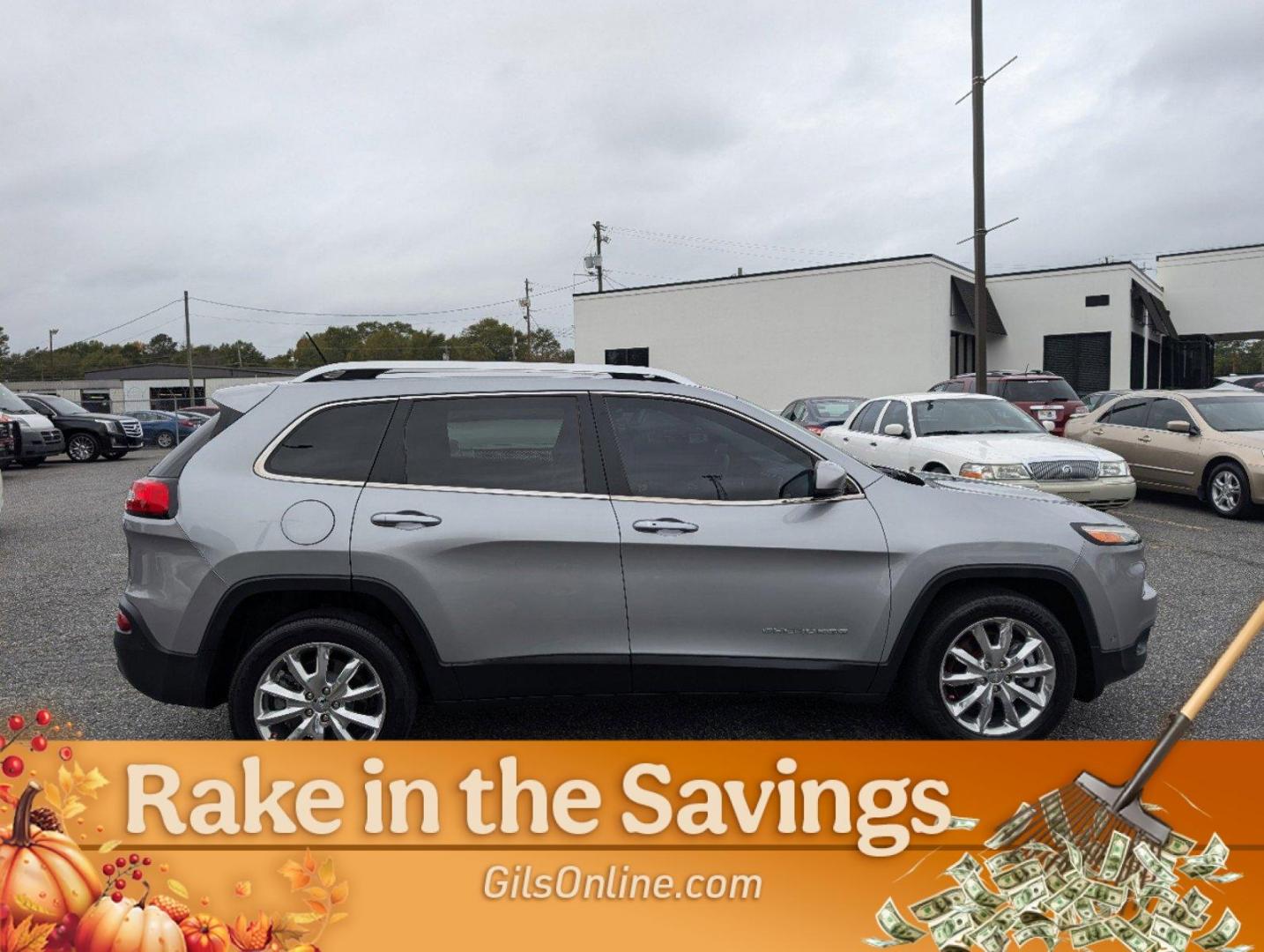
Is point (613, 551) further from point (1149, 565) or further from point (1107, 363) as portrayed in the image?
point (1107, 363)

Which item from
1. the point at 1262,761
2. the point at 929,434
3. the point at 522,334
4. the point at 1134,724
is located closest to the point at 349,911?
the point at 1262,761

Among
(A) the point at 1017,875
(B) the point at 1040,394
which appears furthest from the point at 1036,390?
(A) the point at 1017,875

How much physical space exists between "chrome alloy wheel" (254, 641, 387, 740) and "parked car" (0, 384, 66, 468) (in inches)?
712

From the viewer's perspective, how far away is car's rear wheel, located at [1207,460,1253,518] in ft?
33.3

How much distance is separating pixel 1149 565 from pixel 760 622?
5.60 metres

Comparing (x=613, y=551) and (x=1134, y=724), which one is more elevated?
(x=613, y=551)

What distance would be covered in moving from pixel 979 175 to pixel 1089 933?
17230 mm

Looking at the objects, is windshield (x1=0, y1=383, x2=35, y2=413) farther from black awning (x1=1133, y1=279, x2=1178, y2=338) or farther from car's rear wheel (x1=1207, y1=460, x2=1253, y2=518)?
black awning (x1=1133, y1=279, x2=1178, y2=338)

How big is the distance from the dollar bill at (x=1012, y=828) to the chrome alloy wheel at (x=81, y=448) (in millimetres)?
23937

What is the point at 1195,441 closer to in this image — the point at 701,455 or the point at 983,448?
the point at 983,448

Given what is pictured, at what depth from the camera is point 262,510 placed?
3531 mm

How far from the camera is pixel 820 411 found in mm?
16938

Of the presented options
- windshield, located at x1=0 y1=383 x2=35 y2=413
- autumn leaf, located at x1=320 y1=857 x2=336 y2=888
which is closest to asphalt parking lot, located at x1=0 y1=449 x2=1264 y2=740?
autumn leaf, located at x1=320 y1=857 x2=336 y2=888

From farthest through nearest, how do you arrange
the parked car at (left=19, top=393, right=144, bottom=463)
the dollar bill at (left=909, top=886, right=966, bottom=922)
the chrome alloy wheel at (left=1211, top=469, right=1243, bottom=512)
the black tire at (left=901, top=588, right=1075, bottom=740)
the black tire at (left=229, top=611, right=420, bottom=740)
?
1. the parked car at (left=19, top=393, right=144, bottom=463)
2. the chrome alloy wheel at (left=1211, top=469, right=1243, bottom=512)
3. the black tire at (left=901, top=588, right=1075, bottom=740)
4. the black tire at (left=229, top=611, right=420, bottom=740)
5. the dollar bill at (left=909, top=886, right=966, bottom=922)
